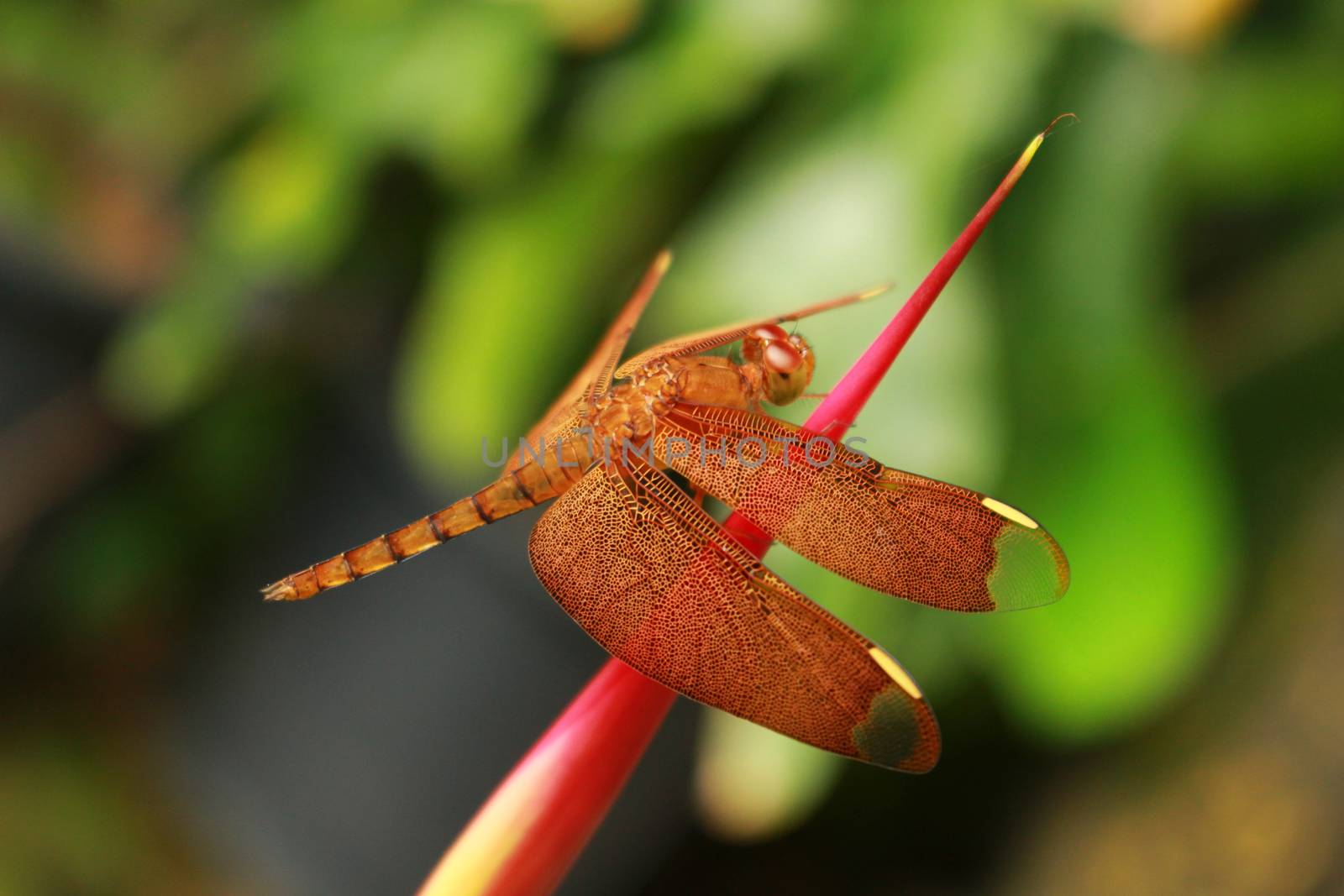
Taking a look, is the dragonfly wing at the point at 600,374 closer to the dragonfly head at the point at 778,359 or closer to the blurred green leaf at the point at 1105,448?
the dragonfly head at the point at 778,359

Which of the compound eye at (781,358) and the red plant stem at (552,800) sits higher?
the compound eye at (781,358)

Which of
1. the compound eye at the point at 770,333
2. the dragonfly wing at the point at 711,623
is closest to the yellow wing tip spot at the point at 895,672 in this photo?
the dragonfly wing at the point at 711,623

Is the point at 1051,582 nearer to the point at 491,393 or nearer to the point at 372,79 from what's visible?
the point at 491,393

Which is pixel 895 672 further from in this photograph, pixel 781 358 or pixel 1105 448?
pixel 1105 448

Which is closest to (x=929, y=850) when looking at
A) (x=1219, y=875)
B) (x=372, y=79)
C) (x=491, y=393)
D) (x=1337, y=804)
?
(x=1219, y=875)

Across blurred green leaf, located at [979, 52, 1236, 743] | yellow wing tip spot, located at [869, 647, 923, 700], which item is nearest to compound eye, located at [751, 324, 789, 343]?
yellow wing tip spot, located at [869, 647, 923, 700]

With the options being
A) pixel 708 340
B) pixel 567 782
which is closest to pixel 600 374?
pixel 708 340
